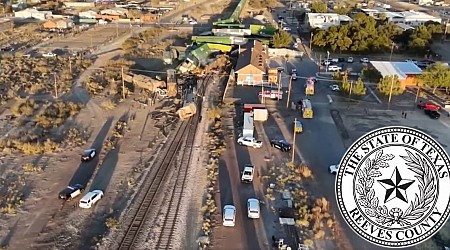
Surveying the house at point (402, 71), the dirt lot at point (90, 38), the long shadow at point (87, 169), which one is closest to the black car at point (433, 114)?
the house at point (402, 71)

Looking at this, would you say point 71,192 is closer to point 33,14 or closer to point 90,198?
point 90,198

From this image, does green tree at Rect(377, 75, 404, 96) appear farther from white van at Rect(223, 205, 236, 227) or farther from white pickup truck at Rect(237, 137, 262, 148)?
white van at Rect(223, 205, 236, 227)

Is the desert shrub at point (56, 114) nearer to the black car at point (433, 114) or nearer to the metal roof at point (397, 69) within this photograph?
the metal roof at point (397, 69)

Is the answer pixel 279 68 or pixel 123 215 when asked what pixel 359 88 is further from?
pixel 123 215

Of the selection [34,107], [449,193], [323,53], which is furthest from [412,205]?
[323,53]

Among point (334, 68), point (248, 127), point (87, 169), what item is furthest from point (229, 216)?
point (334, 68)

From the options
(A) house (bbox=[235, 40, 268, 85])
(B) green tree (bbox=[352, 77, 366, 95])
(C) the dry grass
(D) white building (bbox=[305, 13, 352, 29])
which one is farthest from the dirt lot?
(B) green tree (bbox=[352, 77, 366, 95])
